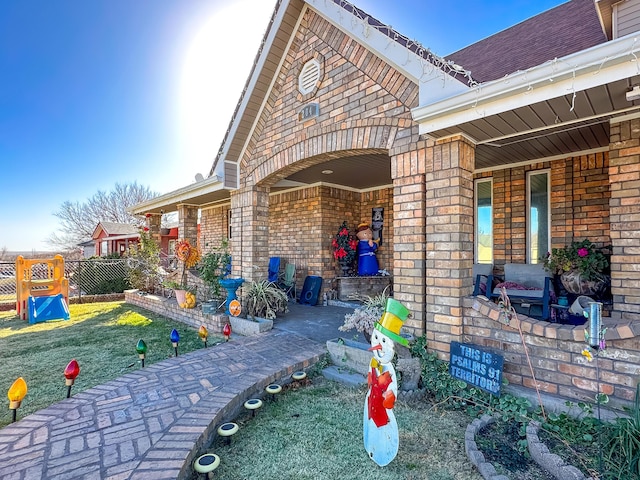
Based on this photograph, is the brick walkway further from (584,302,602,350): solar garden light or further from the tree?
the tree

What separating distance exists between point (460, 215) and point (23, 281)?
977 cm

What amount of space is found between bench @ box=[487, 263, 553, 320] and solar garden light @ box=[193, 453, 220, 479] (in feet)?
15.1

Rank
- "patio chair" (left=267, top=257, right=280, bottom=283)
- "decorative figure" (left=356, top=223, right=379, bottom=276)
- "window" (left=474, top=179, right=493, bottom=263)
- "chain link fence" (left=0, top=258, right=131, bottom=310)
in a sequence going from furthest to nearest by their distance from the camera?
"chain link fence" (left=0, top=258, right=131, bottom=310) < "patio chair" (left=267, top=257, right=280, bottom=283) < "decorative figure" (left=356, top=223, right=379, bottom=276) < "window" (left=474, top=179, right=493, bottom=263)

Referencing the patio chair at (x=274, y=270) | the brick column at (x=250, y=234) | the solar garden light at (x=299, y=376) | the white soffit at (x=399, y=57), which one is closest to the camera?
the white soffit at (x=399, y=57)

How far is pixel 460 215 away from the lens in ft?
11.0

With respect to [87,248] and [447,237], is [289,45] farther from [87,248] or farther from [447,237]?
[87,248]

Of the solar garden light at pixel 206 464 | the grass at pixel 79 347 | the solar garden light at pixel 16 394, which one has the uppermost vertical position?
the solar garden light at pixel 16 394

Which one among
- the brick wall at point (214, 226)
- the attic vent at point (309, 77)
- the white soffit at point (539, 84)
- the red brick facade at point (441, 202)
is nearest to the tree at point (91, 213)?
the brick wall at point (214, 226)

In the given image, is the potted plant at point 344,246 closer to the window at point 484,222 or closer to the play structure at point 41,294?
the window at point 484,222

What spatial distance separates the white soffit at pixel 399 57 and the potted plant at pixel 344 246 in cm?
469

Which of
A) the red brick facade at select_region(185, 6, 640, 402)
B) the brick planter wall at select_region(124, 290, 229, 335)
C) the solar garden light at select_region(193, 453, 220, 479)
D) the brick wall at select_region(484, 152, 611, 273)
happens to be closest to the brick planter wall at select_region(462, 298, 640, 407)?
the red brick facade at select_region(185, 6, 640, 402)

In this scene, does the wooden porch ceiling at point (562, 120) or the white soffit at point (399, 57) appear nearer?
the wooden porch ceiling at point (562, 120)

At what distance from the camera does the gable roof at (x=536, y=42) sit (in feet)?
12.7

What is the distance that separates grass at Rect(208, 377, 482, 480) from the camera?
228 centimetres
